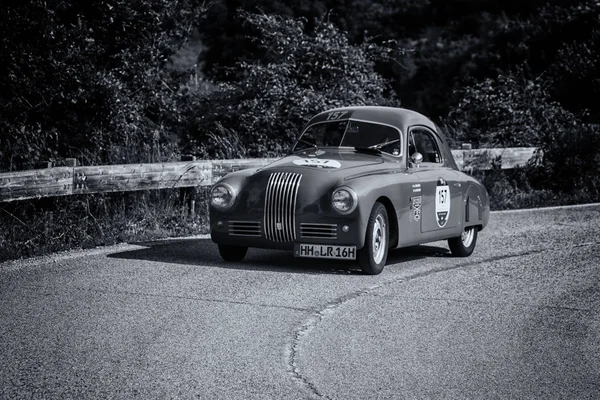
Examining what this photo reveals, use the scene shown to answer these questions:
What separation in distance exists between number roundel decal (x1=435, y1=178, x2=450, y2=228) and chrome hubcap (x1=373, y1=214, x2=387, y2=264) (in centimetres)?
107

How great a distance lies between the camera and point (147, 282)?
344 inches

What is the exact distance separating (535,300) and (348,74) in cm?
1233

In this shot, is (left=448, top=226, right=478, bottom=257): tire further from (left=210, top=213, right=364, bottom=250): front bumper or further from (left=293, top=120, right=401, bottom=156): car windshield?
(left=210, top=213, right=364, bottom=250): front bumper

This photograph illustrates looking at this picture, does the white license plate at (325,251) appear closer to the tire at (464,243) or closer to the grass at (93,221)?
the tire at (464,243)

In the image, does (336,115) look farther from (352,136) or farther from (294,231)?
(294,231)

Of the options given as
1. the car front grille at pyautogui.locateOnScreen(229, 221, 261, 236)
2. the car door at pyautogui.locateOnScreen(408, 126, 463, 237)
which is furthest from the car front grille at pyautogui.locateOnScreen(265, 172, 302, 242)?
the car door at pyautogui.locateOnScreen(408, 126, 463, 237)

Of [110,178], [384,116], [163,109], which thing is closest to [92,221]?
[110,178]

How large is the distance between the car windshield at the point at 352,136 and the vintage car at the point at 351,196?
0.4 inches

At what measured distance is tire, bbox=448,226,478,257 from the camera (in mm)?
11148

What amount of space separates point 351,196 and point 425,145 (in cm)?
230

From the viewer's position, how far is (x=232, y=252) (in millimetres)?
10141

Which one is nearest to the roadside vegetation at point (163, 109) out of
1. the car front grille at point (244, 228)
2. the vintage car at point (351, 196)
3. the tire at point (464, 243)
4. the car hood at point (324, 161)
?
the car front grille at point (244, 228)

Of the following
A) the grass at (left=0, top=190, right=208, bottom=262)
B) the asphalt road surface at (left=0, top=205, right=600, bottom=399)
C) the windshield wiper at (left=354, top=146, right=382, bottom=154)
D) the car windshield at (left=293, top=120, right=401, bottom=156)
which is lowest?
the asphalt road surface at (left=0, top=205, right=600, bottom=399)

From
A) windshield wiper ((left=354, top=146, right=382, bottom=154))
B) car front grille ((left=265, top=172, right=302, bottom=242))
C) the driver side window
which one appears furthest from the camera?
the driver side window
